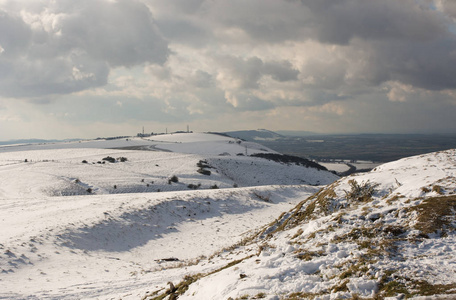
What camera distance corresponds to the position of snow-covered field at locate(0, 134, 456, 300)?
5.69 meters

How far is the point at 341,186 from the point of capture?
1237 centimetres

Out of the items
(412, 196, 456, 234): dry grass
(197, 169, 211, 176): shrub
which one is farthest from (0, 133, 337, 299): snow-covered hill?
(197, 169, 211, 176): shrub

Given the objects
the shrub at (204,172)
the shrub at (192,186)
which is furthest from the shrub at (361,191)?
the shrub at (204,172)

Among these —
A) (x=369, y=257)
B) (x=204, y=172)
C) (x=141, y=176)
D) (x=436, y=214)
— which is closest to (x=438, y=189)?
(x=436, y=214)

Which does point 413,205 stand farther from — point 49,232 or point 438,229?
point 49,232

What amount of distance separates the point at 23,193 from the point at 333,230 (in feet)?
106

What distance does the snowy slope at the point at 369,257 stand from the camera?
16.9 ft

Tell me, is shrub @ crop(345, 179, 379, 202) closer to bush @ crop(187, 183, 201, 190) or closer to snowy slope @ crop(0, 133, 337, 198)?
bush @ crop(187, 183, 201, 190)

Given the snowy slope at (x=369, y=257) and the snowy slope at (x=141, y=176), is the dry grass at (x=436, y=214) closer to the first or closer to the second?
the snowy slope at (x=369, y=257)

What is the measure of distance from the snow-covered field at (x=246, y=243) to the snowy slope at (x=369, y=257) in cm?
3

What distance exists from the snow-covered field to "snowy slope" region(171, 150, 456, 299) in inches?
1.0

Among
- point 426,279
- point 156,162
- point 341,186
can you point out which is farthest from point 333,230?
point 156,162

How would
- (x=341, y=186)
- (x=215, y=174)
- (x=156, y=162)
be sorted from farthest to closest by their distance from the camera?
(x=156, y=162) → (x=215, y=174) → (x=341, y=186)

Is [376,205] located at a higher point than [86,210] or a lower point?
higher
